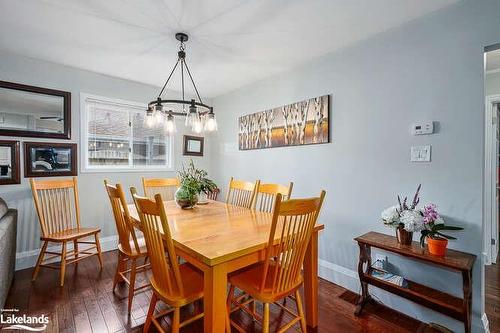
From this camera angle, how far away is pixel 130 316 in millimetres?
1797

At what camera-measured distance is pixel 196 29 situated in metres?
2.00

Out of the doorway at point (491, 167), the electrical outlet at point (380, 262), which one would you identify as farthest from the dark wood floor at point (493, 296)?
the electrical outlet at point (380, 262)

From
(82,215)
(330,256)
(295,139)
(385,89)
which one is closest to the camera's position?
(385,89)

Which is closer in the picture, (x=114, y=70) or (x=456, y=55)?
(x=456, y=55)

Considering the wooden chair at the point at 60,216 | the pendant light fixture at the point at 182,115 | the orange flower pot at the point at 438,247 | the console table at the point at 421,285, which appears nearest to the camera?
the console table at the point at 421,285

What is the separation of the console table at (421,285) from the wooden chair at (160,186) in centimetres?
213

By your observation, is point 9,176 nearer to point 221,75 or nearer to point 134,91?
point 134,91

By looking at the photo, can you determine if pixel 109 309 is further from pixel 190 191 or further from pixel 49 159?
pixel 49 159

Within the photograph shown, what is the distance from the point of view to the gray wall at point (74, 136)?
2531 millimetres

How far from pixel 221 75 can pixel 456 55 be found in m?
2.33

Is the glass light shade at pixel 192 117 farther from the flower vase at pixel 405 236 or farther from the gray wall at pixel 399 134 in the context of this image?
the flower vase at pixel 405 236

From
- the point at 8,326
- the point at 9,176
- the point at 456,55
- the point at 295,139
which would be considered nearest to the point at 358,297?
the point at 295,139

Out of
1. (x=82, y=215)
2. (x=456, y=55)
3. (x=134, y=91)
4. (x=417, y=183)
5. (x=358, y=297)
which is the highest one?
(x=134, y=91)

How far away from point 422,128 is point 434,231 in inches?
30.1
